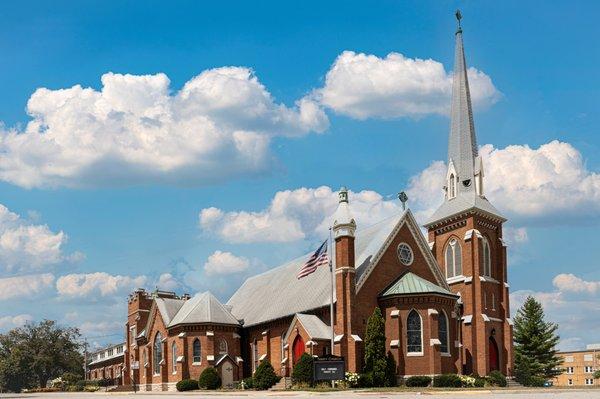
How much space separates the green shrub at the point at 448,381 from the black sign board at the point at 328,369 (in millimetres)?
7783

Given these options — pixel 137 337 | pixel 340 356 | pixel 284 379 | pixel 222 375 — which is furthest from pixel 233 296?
pixel 340 356

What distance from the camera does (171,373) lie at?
65.4 metres

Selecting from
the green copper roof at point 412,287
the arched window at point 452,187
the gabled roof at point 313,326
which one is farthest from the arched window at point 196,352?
the arched window at point 452,187

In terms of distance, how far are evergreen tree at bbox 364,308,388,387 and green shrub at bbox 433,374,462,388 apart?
3659 millimetres

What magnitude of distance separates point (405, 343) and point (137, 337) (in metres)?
32.9

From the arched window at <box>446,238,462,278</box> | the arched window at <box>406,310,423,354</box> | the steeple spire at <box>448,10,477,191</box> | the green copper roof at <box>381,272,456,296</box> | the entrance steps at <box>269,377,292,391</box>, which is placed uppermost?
the steeple spire at <box>448,10,477,191</box>

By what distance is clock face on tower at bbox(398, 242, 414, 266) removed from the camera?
58.4 m

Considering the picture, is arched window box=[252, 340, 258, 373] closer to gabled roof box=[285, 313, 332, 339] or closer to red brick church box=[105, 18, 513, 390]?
red brick church box=[105, 18, 513, 390]

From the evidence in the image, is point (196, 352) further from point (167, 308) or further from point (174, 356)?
point (167, 308)

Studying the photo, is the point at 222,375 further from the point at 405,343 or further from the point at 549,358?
the point at 549,358

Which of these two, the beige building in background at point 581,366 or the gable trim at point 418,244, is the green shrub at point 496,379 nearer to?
the gable trim at point 418,244

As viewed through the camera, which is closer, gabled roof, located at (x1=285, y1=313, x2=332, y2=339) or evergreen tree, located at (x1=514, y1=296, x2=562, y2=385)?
gabled roof, located at (x1=285, y1=313, x2=332, y2=339)

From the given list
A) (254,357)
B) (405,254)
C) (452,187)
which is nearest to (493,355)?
(405,254)

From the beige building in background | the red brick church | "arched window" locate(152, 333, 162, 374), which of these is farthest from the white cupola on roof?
the beige building in background
